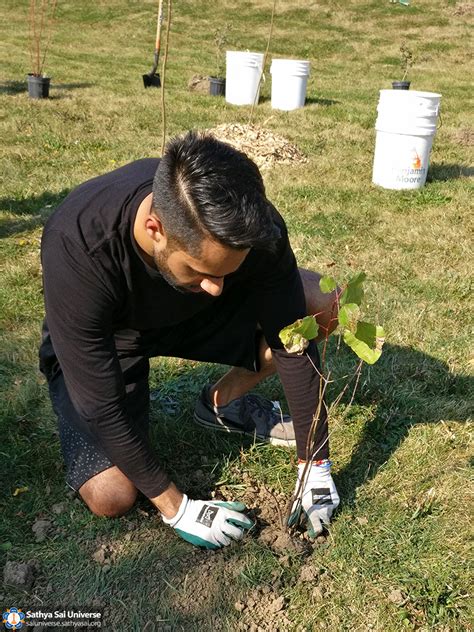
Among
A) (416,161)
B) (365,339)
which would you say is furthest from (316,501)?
(416,161)

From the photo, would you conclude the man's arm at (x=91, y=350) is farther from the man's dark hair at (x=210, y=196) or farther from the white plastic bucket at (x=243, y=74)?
the white plastic bucket at (x=243, y=74)

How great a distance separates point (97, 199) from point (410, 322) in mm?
2180

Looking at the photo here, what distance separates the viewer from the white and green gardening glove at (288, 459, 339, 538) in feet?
7.40

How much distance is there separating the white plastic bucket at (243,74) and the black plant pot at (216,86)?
557mm

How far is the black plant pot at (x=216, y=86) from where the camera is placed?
399 inches

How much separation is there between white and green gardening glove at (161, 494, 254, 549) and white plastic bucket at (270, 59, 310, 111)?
8.10 m

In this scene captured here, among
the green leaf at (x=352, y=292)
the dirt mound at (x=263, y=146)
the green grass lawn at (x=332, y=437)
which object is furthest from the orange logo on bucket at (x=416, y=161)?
the green leaf at (x=352, y=292)

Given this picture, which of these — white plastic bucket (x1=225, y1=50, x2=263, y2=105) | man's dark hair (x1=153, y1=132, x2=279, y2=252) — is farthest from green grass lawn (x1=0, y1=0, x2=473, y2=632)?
white plastic bucket (x1=225, y1=50, x2=263, y2=105)

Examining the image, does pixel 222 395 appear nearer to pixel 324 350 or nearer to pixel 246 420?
pixel 246 420

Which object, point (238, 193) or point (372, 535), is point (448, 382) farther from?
point (238, 193)

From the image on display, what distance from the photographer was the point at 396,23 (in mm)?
17812

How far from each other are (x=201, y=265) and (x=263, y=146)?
526cm

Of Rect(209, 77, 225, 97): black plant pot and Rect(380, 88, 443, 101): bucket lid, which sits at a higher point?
Rect(380, 88, 443, 101): bucket lid

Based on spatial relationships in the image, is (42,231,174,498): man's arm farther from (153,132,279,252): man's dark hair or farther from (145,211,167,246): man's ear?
(153,132,279,252): man's dark hair
